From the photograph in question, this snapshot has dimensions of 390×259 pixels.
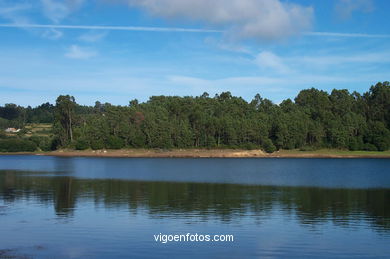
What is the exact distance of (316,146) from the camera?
539 feet

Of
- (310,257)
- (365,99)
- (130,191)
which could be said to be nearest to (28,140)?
(365,99)

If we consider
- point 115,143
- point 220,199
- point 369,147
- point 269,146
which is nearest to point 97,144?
point 115,143

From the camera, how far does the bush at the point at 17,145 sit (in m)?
183

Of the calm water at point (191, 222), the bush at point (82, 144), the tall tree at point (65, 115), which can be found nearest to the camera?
the calm water at point (191, 222)

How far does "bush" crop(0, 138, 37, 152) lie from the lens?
183 meters

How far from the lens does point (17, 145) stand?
600ft

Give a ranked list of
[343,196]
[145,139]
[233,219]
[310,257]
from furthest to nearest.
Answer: [145,139] < [343,196] < [233,219] < [310,257]

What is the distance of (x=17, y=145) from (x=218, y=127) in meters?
83.7

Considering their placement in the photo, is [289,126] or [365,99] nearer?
[289,126]

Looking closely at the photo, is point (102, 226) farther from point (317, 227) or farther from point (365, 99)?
point (365, 99)

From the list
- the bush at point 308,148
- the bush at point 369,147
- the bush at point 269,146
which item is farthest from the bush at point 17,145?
the bush at point 369,147

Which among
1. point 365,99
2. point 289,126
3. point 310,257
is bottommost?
point 310,257

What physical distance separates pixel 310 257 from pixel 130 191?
27609 millimetres

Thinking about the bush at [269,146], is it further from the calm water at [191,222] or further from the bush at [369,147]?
the calm water at [191,222]
